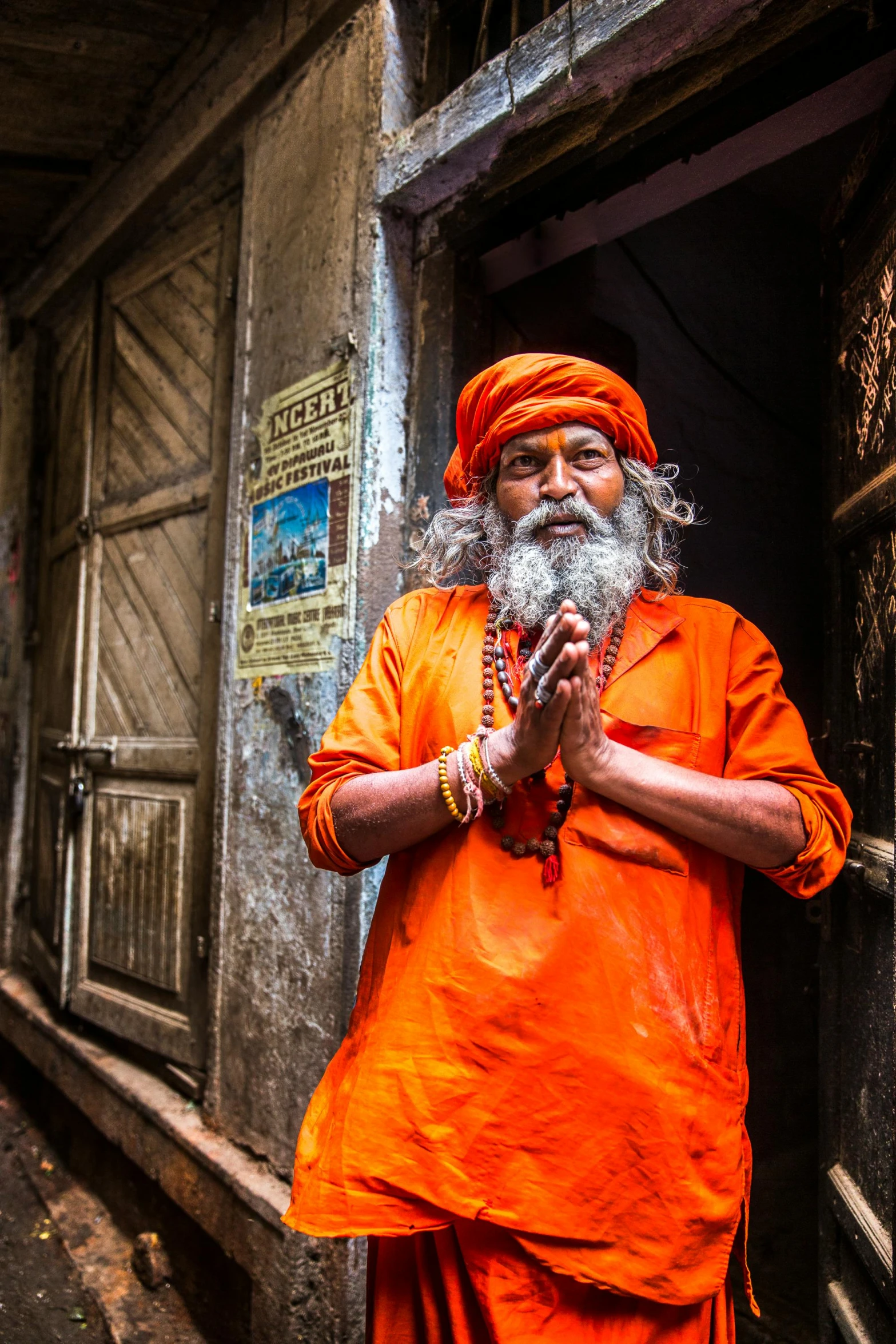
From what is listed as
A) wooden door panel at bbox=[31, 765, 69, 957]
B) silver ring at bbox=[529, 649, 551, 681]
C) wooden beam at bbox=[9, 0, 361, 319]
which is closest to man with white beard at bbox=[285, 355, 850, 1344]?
silver ring at bbox=[529, 649, 551, 681]

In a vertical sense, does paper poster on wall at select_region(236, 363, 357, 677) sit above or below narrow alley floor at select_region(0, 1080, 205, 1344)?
above

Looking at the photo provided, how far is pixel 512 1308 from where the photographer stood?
4.53 feet

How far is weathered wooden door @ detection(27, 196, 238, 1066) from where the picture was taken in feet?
11.1

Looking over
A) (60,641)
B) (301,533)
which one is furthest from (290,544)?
(60,641)

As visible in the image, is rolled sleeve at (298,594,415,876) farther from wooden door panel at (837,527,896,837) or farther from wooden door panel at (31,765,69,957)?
wooden door panel at (31,765,69,957)

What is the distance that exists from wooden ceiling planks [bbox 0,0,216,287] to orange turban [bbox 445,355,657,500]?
8.54ft

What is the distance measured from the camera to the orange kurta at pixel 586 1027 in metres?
1.39

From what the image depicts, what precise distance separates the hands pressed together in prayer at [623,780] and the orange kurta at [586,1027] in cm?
6

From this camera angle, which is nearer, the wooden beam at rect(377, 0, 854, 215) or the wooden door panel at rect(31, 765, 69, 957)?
the wooden beam at rect(377, 0, 854, 215)

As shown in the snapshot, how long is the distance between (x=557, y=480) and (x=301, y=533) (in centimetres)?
129

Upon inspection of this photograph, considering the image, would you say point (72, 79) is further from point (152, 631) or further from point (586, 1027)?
point (586, 1027)

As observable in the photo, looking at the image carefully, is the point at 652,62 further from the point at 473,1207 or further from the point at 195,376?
the point at 473,1207

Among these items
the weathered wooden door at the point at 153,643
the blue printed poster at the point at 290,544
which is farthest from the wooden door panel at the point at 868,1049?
the weathered wooden door at the point at 153,643

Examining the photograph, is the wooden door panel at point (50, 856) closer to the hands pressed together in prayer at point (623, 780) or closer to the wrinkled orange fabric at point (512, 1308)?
the wrinkled orange fabric at point (512, 1308)
